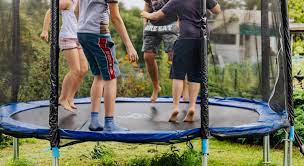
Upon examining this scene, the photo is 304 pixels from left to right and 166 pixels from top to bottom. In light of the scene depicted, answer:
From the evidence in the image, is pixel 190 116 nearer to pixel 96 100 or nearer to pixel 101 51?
pixel 96 100

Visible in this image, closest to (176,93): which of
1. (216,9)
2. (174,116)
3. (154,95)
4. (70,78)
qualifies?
(174,116)

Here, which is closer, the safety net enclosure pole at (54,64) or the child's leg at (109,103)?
the safety net enclosure pole at (54,64)

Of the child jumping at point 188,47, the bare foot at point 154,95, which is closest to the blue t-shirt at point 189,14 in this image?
the child jumping at point 188,47

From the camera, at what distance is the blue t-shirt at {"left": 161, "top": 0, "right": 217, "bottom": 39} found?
3667mm

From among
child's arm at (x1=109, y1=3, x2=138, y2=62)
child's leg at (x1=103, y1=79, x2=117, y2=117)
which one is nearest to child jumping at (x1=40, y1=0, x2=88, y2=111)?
child's arm at (x1=109, y1=3, x2=138, y2=62)

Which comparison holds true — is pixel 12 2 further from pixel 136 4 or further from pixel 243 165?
pixel 243 165

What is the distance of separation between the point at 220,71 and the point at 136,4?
113 centimetres

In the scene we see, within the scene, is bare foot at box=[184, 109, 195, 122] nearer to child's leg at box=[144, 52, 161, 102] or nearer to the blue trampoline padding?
the blue trampoline padding

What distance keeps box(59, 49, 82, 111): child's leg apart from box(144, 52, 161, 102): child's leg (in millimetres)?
944

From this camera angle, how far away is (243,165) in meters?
4.59

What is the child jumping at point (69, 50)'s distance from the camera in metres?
3.93

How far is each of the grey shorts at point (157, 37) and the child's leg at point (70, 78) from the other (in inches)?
33.8

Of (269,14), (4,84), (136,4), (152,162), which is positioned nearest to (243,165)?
(152,162)

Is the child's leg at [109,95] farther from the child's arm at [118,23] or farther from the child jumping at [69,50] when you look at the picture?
the child jumping at [69,50]
